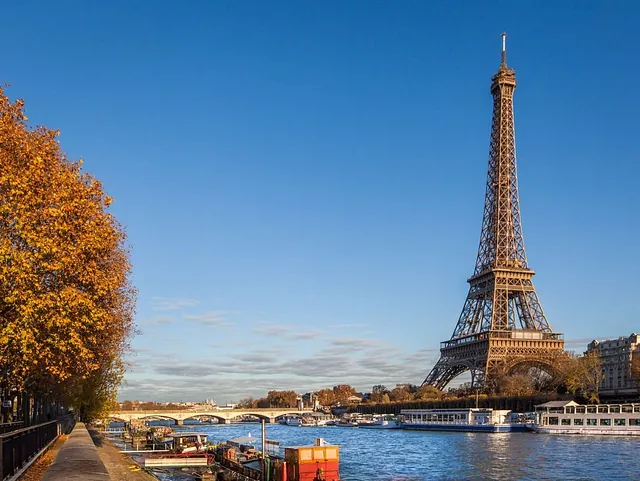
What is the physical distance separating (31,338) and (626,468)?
1962 inches

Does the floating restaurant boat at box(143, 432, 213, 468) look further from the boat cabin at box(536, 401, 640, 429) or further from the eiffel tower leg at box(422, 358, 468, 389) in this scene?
the eiffel tower leg at box(422, 358, 468, 389)

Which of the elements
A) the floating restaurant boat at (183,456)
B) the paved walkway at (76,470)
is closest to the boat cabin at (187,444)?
the floating restaurant boat at (183,456)

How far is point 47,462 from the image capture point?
35.4m

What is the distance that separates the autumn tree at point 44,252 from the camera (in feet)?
84.9

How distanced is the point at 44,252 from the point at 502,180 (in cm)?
16374

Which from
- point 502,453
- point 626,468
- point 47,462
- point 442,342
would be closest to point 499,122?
point 442,342

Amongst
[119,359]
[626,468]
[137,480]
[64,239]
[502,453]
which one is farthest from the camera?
[502,453]

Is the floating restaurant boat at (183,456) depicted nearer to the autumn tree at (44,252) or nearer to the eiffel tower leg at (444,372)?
the autumn tree at (44,252)

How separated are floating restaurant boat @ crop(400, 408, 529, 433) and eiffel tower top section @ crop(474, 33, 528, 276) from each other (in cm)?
4037

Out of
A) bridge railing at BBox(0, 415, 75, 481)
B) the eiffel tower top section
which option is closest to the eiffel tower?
the eiffel tower top section

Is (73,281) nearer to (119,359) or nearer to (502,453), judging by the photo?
(119,359)

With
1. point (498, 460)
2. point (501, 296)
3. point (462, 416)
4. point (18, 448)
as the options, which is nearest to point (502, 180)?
point (501, 296)

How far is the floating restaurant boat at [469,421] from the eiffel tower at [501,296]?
13.6 metres

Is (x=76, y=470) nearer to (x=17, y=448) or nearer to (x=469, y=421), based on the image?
(x=17, y=448)
